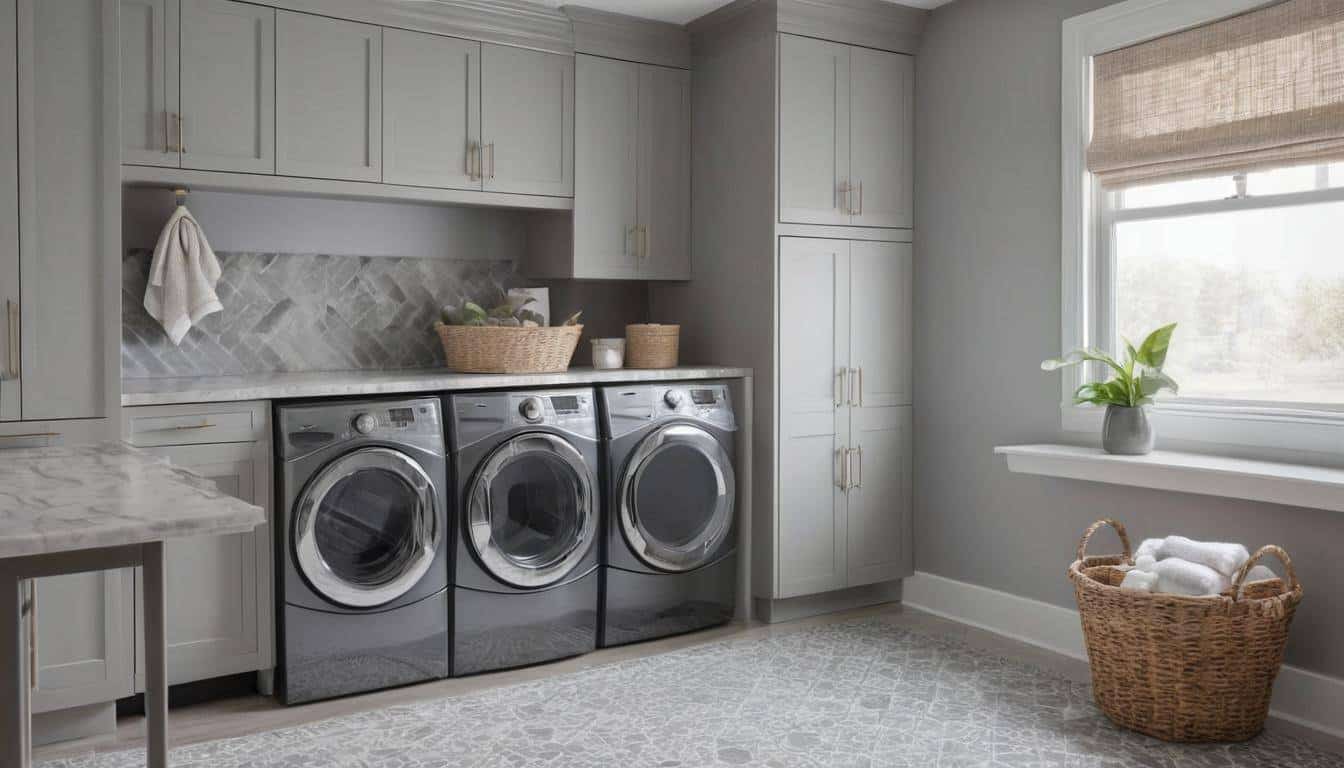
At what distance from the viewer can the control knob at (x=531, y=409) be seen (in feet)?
11.6

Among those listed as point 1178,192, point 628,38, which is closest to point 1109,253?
point 1178,192

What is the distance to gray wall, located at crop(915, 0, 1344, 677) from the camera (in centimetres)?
376

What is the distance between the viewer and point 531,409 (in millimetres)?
3566

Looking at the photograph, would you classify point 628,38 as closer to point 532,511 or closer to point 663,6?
point 663,6

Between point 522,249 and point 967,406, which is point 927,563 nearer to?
point 967,406

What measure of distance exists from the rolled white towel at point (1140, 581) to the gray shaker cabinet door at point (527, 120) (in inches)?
92.3

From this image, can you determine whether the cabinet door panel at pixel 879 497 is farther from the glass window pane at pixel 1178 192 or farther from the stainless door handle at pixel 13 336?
the stainless door handle at pixel 13 336

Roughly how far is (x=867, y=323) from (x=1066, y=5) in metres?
1.32

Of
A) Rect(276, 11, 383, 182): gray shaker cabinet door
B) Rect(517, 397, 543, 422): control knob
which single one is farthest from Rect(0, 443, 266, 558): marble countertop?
Rect(276, 11, 383, 182): gray shaker cabinet door

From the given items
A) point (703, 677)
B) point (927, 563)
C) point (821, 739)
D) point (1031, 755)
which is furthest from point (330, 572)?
point (927, 563)

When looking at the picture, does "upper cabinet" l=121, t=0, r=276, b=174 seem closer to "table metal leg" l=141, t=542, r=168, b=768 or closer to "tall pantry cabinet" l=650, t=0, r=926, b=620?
"tall pantry cabinet" l=650, t=0, r=926, b=620

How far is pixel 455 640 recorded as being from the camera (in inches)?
136

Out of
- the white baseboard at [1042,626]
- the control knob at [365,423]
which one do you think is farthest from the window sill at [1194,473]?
the control knob at [365,423]

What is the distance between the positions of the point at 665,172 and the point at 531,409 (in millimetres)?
1266
